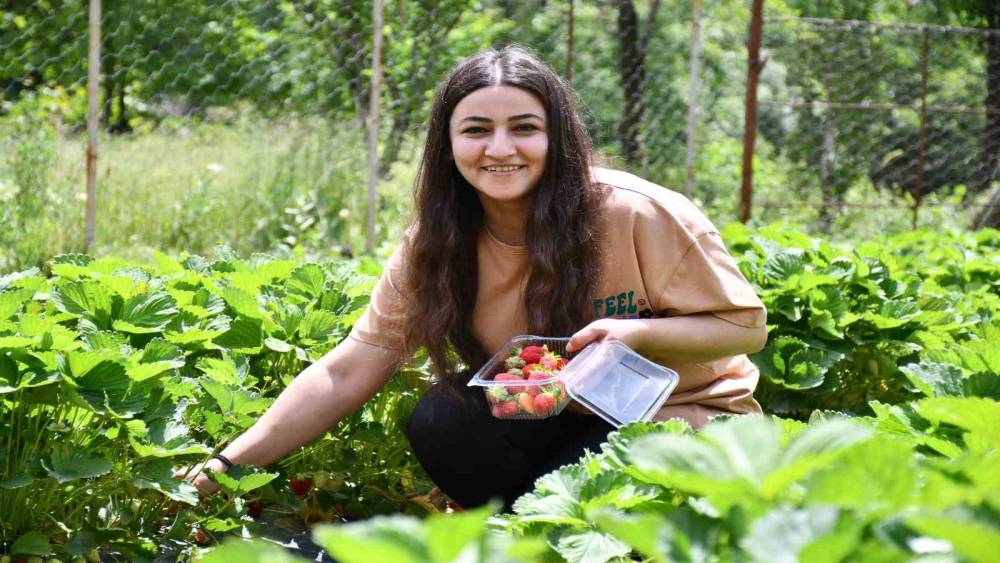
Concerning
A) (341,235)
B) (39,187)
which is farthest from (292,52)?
(39,187)

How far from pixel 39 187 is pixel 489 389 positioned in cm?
446

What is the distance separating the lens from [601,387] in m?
2.06

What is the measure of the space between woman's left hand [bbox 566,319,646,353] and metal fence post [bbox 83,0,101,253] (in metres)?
3.95

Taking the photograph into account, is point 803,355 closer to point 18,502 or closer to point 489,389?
point 489,389

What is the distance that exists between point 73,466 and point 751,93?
5.69m

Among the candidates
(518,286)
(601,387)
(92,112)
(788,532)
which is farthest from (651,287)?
(92,112)

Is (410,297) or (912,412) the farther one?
(410,297)

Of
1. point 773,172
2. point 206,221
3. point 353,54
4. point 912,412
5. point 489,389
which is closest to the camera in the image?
point 912,412

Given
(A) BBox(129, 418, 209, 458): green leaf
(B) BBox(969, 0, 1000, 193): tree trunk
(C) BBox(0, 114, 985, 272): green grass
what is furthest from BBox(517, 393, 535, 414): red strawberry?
(B) BBox(969, 0, 1000, 193): tree trunk

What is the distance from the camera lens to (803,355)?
9.93 ft

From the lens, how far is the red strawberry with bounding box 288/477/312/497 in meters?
2.64

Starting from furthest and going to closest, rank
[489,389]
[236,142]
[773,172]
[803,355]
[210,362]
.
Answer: [773,172]
[236,142]
[803,355]
[210,362]
[489,389]

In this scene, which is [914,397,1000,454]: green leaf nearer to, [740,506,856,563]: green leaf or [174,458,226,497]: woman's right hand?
[740,506,856,563]: green leaf

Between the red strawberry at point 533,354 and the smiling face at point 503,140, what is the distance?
1.10 ft
